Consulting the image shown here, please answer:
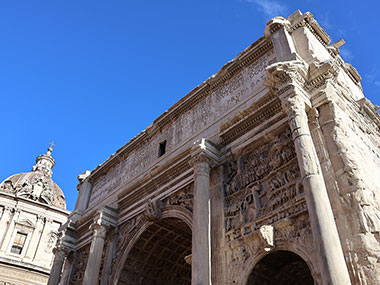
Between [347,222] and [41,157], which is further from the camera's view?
[41,157]

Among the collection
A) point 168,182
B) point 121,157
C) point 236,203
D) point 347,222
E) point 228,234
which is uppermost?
point 121,157

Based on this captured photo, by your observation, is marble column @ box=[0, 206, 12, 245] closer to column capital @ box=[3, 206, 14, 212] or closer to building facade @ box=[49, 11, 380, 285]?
column capital @ box=[3, 206, 14, 212]

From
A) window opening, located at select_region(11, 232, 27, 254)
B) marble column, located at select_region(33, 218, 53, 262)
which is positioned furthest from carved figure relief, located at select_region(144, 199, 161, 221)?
window opening, located at select_region(11, 232, 27, 254)

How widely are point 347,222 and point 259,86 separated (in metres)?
5.48

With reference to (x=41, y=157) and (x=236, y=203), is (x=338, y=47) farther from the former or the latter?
(x=41, y=157)

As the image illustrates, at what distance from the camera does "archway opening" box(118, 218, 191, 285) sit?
12.5 metres

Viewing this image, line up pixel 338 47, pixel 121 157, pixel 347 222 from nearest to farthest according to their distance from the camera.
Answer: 1. pixel 347 222
2. pixel 338 47
3. pixel 121 157

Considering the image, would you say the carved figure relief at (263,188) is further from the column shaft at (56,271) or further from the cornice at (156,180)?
the column shaft at (56,271)

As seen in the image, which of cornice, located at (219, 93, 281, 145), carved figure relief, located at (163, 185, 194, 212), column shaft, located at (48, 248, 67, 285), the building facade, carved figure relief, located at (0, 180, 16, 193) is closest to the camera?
the building facade

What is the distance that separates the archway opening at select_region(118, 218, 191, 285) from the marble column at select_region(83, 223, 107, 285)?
955 mm

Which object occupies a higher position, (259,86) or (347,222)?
(259,86)

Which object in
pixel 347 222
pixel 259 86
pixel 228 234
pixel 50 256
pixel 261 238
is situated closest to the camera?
pixel 347 222

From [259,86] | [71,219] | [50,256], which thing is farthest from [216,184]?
[50,256]

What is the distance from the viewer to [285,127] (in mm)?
9328
